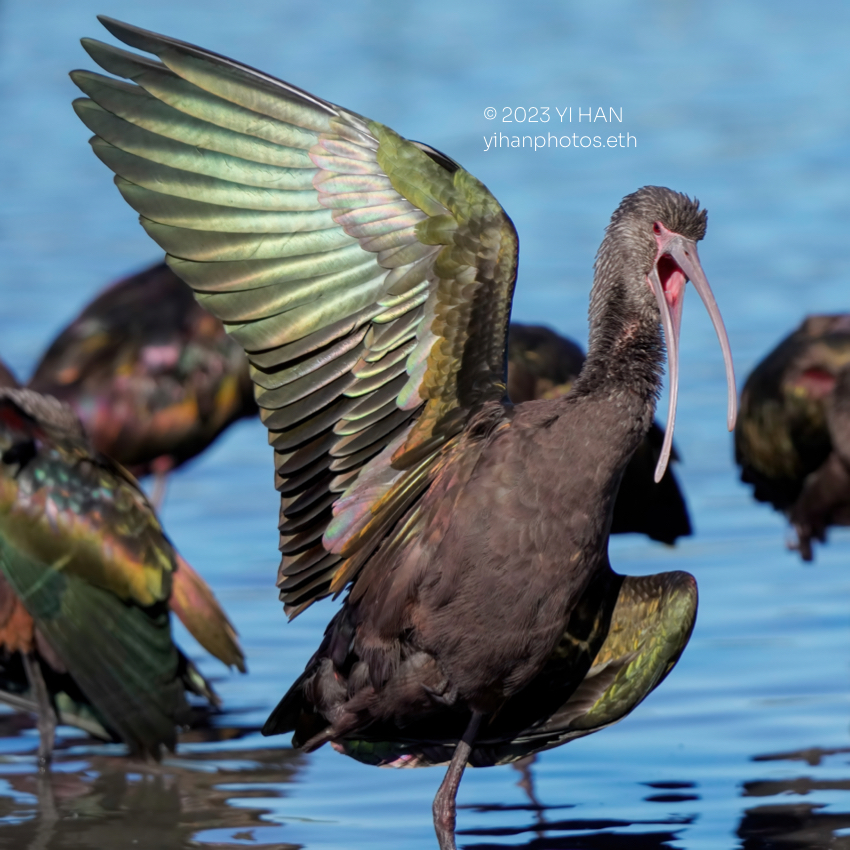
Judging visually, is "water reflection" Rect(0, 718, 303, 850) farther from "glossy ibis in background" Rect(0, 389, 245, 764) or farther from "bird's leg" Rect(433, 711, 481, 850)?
"bird's leg" Rect(433, 711, 481, 850)

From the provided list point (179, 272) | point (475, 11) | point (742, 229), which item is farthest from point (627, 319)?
point (475, 11)

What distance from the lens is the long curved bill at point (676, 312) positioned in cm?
572

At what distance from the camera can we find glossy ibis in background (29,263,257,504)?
1023cm

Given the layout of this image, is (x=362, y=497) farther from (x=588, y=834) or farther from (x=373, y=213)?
(x=588, y=834)

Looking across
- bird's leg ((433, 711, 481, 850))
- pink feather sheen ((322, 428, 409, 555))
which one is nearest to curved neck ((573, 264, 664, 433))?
pink feather sheen ((322, 428, 409, 555))

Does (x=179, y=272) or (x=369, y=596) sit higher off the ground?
(x=179, y=272)

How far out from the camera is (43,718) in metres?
7.64

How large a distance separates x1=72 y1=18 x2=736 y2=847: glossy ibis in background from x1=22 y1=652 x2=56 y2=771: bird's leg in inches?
85.9

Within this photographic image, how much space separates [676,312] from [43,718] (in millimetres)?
3237

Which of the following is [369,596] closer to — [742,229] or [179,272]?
[179,272]

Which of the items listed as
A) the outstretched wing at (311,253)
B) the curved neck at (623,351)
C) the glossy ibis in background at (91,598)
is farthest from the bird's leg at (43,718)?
the curved neck at (623,351)

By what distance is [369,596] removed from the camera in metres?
5.86

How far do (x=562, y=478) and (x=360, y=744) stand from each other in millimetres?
1424

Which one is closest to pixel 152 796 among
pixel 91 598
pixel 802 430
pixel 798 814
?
pixel 91 598
